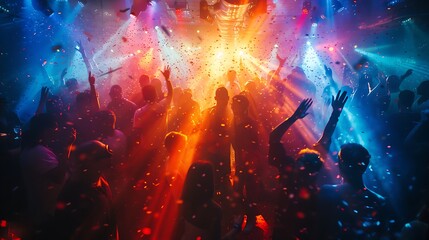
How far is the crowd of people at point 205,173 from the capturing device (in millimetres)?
2135

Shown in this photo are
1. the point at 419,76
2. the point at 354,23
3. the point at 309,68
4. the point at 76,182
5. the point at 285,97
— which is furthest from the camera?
the point at 309,68

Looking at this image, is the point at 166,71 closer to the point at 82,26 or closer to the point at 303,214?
the point at 303,214

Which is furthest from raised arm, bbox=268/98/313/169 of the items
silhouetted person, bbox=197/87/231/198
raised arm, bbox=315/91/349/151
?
silhouetted person, bbox=197/87/231/198

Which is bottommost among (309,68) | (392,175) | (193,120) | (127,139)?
(309,68)

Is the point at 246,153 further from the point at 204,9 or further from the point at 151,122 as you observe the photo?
the point at 204,9

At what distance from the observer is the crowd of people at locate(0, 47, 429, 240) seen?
2135mm

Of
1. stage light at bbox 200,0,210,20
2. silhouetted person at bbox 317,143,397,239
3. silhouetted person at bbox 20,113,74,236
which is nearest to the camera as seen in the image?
silhouetted person at bbox 317,143,397,239

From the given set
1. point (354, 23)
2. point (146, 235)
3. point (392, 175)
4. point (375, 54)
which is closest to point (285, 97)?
point (392, 175)

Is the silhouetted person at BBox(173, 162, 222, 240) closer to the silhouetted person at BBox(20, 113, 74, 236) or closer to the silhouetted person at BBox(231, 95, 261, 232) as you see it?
the silhouetted person at BBox(20, 113, 74, 236)

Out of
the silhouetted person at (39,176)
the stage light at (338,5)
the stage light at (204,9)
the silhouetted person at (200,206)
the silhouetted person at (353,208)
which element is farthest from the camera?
the stage light at (338,5)

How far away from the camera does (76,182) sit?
2174 mm

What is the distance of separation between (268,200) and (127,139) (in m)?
2.95

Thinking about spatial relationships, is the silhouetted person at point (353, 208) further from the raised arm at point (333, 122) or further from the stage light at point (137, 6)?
the stage light at point (137, 6)

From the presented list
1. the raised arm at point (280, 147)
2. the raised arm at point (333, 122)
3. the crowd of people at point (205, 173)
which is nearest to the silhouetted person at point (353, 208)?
the crowd of people at point (205, 173)
